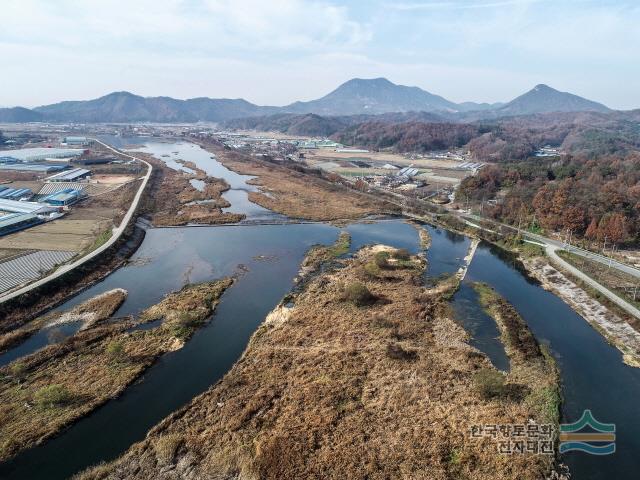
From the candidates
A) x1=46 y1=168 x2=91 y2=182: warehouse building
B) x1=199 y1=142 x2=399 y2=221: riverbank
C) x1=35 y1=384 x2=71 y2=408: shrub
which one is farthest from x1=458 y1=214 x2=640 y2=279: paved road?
x1=46 y1=168 x2=91 y2=182: warehouse building

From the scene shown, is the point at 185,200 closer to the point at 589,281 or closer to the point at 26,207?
the point at 26,207

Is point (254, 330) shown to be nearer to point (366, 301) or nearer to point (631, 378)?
point (366, 301)

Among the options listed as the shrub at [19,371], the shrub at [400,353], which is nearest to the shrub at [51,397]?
the shrub at [19,371]

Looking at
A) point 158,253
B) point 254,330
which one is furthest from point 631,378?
point 158,253

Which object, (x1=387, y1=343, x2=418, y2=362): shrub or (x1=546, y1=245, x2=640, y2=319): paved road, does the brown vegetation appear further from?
(x1=546, y1=245, x2=640, y2=319): paved road

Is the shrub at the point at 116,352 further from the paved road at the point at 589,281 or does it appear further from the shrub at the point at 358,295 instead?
the paved road at the point at 589,281

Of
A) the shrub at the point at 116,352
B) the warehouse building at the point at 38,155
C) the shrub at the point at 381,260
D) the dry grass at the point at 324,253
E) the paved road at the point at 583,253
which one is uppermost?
the warehouse building at the point at 38,155

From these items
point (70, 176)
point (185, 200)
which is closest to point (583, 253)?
point (185, 200)
